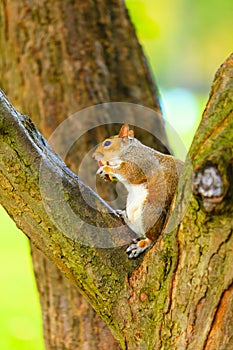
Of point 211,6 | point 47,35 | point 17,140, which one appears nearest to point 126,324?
point 17,140

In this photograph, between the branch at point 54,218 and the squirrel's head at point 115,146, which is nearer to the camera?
the branch at point 54,218

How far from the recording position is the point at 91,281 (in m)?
1.55

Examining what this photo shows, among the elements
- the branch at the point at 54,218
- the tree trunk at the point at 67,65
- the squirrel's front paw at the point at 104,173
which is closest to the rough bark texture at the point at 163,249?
the branch at the point at 54,218

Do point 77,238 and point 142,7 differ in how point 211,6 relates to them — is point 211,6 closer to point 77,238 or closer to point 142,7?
point 142,7

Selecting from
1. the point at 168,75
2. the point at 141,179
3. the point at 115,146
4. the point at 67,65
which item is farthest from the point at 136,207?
the point at 168,75

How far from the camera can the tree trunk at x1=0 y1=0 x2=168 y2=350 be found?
2512mm

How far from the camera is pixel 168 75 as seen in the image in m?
6.68

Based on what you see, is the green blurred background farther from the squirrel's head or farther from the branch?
the branch

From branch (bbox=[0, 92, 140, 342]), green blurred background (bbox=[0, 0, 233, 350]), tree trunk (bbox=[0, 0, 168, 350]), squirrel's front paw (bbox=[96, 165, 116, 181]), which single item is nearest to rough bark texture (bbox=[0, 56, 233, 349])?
branch (bbox=[0, 92, 140, 342])

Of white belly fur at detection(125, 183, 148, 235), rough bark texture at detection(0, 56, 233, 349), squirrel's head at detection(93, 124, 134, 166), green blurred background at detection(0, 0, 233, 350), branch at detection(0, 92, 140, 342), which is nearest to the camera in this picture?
rough bark texture at detection(0, 56, 233, 349)

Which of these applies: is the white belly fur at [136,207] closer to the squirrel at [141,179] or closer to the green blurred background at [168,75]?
the squirrel at [141,179]

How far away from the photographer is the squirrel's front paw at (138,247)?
1.58 m

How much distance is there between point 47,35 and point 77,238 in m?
1.23

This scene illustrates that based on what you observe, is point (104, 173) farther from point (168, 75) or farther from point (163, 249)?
point (168, 75)
